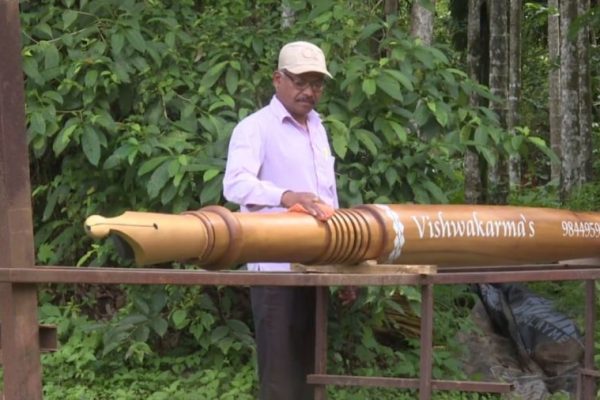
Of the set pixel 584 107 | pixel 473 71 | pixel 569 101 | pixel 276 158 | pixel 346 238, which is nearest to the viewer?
pixel 346 238

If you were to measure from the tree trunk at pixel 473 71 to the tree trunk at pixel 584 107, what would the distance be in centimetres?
117

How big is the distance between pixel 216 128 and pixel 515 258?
189cm

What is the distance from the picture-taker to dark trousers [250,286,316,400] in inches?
140

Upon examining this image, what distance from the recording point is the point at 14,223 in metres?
2.48

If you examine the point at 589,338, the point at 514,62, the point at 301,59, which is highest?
the point at 514,62

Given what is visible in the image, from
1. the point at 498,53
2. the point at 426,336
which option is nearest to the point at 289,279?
the point at 426,336

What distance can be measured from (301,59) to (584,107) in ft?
30.0

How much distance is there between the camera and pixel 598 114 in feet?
60.4

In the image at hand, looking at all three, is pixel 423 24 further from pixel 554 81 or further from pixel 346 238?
pixel 554 81

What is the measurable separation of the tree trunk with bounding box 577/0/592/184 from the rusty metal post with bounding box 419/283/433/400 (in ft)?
29.3

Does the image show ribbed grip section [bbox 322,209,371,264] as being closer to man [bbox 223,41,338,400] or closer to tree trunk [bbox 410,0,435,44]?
man [bbox 223,41,338,400]

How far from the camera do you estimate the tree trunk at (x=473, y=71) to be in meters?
9.18

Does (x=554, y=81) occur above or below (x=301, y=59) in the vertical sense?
above

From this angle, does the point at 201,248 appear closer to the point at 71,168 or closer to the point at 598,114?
the point at 71,168
